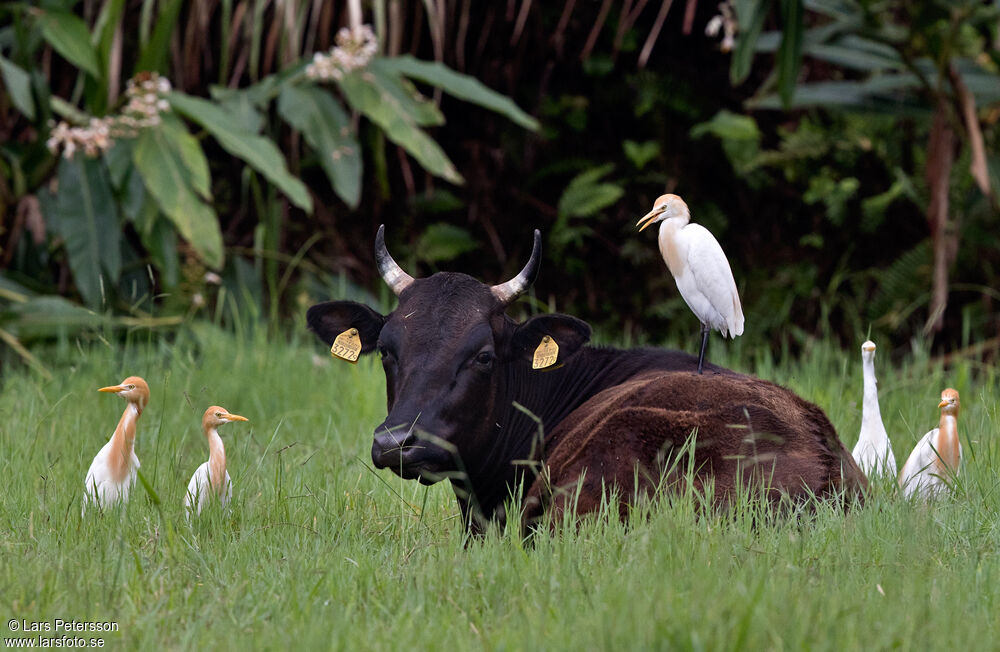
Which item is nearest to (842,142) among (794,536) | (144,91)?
(144,91)

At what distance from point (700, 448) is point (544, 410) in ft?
3.41

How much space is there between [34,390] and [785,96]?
15.6ft

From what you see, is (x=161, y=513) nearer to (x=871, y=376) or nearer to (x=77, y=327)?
(x=871, y=376)

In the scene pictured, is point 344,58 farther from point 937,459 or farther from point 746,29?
point 937,459

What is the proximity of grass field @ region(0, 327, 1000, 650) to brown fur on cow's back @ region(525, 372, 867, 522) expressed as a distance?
6.2 inches

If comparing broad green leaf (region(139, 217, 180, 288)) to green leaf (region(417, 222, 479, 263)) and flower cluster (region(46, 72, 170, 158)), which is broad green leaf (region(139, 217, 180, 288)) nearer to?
flower cluster (region(46, 72, 170, 158))

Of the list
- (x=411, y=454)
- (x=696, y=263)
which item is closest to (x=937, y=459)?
(x=696, y=263)

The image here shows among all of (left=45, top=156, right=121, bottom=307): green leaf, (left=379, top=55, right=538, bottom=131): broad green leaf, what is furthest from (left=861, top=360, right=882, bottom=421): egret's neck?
(left=45, top=156, right=121, bottom=307): green leaf

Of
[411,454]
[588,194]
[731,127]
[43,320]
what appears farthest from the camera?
[588,194]

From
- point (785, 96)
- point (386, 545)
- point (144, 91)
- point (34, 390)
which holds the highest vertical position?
point (785, 96)

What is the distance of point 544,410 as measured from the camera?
4.94 m

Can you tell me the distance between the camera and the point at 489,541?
3672 millimetres

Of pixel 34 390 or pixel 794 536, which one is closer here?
pixel 794 536

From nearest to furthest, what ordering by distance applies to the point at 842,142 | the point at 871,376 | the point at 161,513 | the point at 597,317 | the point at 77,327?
1. the point at 161,513
2. the point at 871,376
3. the point at 77,327
4. the point at 842,142
5. the point at 597,317
